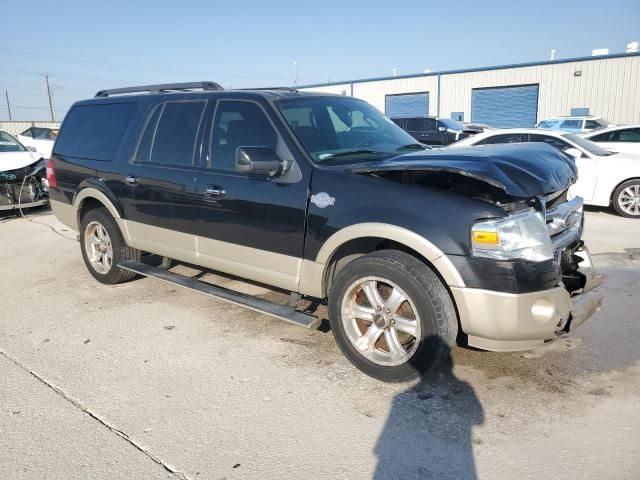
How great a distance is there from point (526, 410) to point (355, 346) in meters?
1.11

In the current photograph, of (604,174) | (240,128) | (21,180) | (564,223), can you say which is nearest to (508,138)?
(604,174)

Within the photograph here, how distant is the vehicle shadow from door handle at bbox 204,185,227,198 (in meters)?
2.09

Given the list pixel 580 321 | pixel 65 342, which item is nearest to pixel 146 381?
pixel 65 342

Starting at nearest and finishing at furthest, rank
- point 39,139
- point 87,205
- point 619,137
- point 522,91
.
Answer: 1. point 87,205
2. point 619,137
3. point 39,139
4. point 522,91

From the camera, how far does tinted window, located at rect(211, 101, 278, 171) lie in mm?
4062

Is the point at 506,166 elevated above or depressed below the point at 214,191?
above

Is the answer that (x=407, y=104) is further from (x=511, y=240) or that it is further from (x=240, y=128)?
(x=511, y=240)

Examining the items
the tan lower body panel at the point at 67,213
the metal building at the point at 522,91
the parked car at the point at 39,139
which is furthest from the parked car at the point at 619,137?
the metal building at the point at 522,91

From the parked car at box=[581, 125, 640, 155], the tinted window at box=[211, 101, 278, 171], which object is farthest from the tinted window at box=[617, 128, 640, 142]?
the tinted window at box=[211, 101, 278, 171]

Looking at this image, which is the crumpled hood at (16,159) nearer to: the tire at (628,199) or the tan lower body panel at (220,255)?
the tan lower body panel at (220,255)

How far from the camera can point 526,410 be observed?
312 cm

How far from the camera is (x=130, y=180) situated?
500cm

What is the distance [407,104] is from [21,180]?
104ft

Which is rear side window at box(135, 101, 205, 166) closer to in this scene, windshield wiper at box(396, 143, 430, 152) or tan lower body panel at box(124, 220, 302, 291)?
tan lower body panel at box(124, 220, 302, 291)
